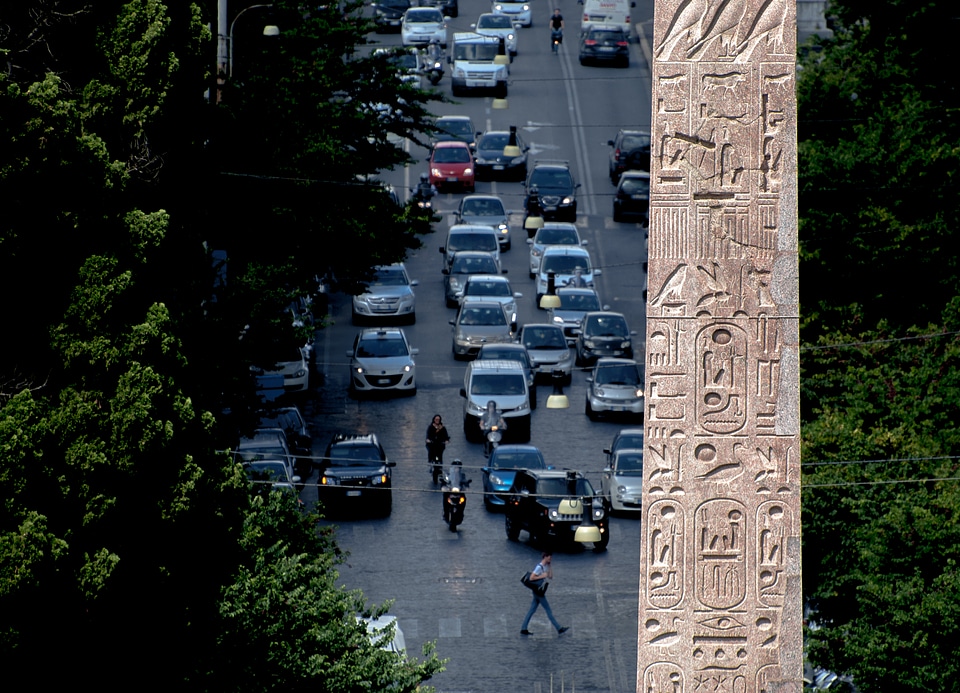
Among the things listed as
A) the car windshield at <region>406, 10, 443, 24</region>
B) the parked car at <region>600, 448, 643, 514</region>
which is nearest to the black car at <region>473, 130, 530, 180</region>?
the car windshield at <region>406, 10, 443, 24</region>

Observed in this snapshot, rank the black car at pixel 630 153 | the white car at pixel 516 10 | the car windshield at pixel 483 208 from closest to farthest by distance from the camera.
Result: the car windshield at pixel 483 208, the black car at pixel 630 153, the white car at pixel 516 10

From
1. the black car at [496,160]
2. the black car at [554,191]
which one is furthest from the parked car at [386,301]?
the black car at [496,160]

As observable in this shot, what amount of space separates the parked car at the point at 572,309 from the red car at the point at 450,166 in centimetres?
1193

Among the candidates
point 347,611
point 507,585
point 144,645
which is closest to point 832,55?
point 507,585

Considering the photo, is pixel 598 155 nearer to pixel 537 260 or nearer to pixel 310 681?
pixel 537 260

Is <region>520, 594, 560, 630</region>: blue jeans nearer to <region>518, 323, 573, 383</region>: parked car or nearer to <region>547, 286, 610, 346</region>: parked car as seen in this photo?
<region>518, 323, 573, 383</region>: parked car

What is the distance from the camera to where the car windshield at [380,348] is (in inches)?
2007

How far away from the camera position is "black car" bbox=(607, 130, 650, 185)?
67.7 m

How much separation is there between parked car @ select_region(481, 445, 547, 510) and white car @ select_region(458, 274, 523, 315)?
13.5m

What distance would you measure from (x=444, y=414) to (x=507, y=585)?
37.5ft

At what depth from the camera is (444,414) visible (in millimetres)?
49375

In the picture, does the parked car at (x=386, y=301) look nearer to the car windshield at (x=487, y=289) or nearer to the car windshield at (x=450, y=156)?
the car windshield at (x=487, y=289)

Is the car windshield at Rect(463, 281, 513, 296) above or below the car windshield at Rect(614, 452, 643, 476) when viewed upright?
above

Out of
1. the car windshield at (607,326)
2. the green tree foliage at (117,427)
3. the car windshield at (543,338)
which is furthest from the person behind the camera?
the car windshield at (607,326)
